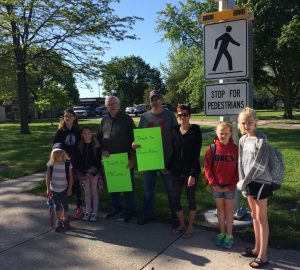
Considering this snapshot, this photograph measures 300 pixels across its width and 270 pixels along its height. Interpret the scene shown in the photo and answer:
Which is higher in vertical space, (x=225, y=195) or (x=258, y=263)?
(x=225, y=195)

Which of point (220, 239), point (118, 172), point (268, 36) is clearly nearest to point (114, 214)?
point (118, 172)

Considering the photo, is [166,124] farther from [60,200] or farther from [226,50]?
[60,200]

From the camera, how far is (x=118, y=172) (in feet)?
19.7

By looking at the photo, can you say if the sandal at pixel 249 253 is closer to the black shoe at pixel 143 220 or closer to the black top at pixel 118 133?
the black shoe at pixel 143 220

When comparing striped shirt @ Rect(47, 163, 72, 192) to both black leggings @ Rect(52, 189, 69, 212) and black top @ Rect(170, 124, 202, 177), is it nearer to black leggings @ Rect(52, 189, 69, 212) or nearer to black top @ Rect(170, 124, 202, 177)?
black leggings @ Rect(52, 189, 69, 212)

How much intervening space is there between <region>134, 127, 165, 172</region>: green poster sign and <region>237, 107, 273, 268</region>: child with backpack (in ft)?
4.57

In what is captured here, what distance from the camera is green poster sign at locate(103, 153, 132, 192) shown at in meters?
5.98

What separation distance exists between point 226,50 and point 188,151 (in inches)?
59.1

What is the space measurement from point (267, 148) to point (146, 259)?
5.84 feet

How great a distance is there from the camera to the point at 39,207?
675 centimetres

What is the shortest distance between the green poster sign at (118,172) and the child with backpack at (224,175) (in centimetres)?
150

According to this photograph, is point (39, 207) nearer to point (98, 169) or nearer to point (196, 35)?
point (98, 169)

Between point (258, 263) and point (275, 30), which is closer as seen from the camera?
point (258, 263)

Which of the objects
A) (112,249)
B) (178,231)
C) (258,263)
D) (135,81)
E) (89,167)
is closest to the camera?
(258,263)
